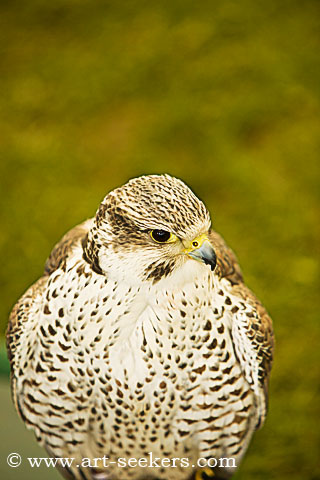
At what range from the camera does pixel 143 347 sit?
1.17 metres

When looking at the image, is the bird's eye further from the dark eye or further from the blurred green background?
the blurred green background

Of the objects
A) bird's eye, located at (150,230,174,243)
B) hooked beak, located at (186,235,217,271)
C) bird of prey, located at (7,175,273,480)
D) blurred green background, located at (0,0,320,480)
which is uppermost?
blurred green background, located at (0,0,320,480)

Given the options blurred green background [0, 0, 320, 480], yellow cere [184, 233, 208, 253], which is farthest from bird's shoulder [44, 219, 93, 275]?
blurred green background [0, 0, 320, 480]

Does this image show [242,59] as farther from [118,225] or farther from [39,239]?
[118,225]

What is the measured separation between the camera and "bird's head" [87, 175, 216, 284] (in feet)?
3.35

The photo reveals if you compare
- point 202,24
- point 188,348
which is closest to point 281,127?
point 202,24

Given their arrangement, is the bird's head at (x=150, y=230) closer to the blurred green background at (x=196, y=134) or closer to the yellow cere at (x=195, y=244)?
the yellow cere at (x=195, y=244)

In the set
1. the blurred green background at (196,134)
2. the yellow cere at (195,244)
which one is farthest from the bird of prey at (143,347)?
the blurred green background at (196,134)

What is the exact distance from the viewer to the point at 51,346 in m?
1.22

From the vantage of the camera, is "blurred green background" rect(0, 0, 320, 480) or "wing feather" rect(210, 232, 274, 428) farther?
"blurred green background" rect(0, 0, 320, 480)

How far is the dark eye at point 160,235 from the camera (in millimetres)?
1033

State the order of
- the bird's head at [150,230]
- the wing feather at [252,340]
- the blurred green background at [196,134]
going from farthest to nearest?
the blurred green background at [196,134]
the wing feather at [252,340]
the bird's head at [150,230]

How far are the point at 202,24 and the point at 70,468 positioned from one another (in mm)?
2915

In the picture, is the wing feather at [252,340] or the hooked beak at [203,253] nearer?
the hooked beak at [203,253]
